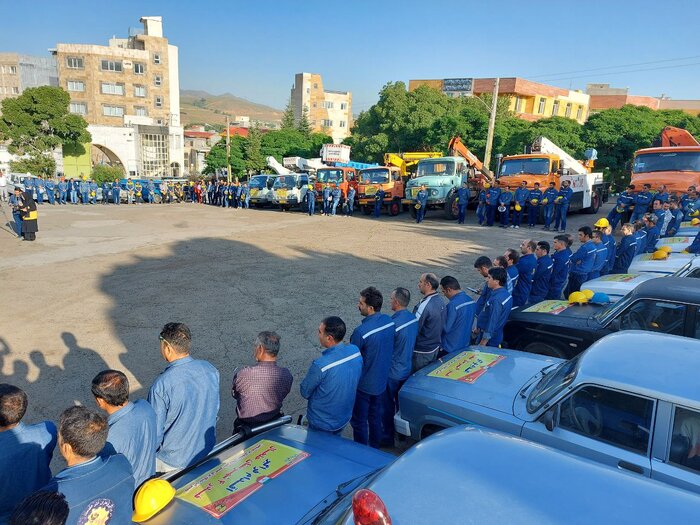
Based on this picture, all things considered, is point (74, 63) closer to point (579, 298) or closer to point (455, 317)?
point (455, 317)

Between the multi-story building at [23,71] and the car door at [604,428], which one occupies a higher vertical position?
the multi-story building at [23,71]

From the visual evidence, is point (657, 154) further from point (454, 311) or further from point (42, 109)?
point (42, 109)

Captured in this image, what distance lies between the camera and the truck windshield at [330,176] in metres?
23.3

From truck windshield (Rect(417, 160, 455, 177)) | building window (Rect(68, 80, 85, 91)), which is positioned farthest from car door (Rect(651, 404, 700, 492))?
building window (Rect(68, 80, 85, 91))

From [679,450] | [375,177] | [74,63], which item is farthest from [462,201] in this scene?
[74,63]

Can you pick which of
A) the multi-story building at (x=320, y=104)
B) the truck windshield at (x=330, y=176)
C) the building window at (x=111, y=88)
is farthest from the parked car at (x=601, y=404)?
the multi-story building at (x=320, y=104)

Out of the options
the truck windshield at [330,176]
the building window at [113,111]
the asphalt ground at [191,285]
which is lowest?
the asphalt ground at [191,285]

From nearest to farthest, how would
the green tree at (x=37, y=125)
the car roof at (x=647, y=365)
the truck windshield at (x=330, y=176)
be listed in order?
1. the car roof at (x=647, y=365)
2. the truck windshield at (x=330, y=176)
3. the green tree at (x=37, y=125)

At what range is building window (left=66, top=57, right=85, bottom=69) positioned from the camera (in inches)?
2020

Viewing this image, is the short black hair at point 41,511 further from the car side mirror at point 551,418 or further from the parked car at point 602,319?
the parked car at point 602,319

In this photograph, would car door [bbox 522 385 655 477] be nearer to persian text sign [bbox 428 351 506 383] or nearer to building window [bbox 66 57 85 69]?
persian text sign [bbox 428 351 506 383]

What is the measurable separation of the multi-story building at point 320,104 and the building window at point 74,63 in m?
39.2

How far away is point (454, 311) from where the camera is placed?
4.93m

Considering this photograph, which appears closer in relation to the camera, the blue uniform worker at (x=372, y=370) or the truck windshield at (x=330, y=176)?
the blue uniform worker at (x=372, y=370)
